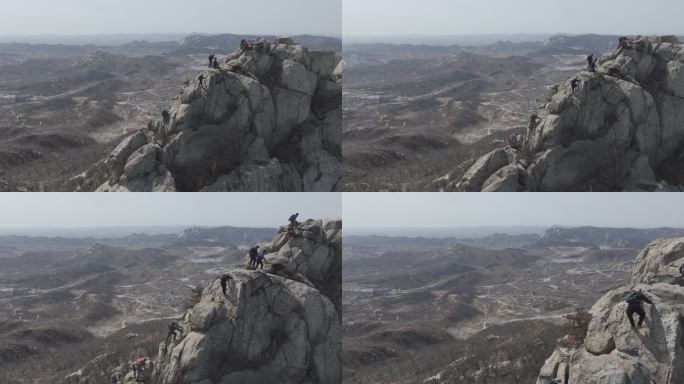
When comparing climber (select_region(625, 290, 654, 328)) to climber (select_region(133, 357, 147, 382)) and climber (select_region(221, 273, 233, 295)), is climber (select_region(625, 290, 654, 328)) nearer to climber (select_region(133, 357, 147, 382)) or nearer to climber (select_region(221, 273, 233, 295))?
climber (select_region(221, 273, 233, 295))

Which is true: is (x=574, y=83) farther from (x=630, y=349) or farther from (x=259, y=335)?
(x=259, y=335)

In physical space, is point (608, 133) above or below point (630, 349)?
above

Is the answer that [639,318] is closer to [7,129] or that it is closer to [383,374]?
[383,374]

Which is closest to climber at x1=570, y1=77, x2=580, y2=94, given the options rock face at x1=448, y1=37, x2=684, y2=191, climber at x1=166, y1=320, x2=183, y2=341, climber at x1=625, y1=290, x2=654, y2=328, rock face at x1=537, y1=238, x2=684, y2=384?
rock face at x1=448, y1=37, x2=684, y2=191

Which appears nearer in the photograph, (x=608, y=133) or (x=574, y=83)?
(x=574, y=83)

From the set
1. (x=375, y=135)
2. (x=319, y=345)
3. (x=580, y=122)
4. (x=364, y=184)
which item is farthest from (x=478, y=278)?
(x=319, y=345)

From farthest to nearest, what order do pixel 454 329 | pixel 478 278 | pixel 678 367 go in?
pixel 478 278, pixel 454 329, pixel 678 367

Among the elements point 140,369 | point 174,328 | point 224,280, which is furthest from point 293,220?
point 140,369
